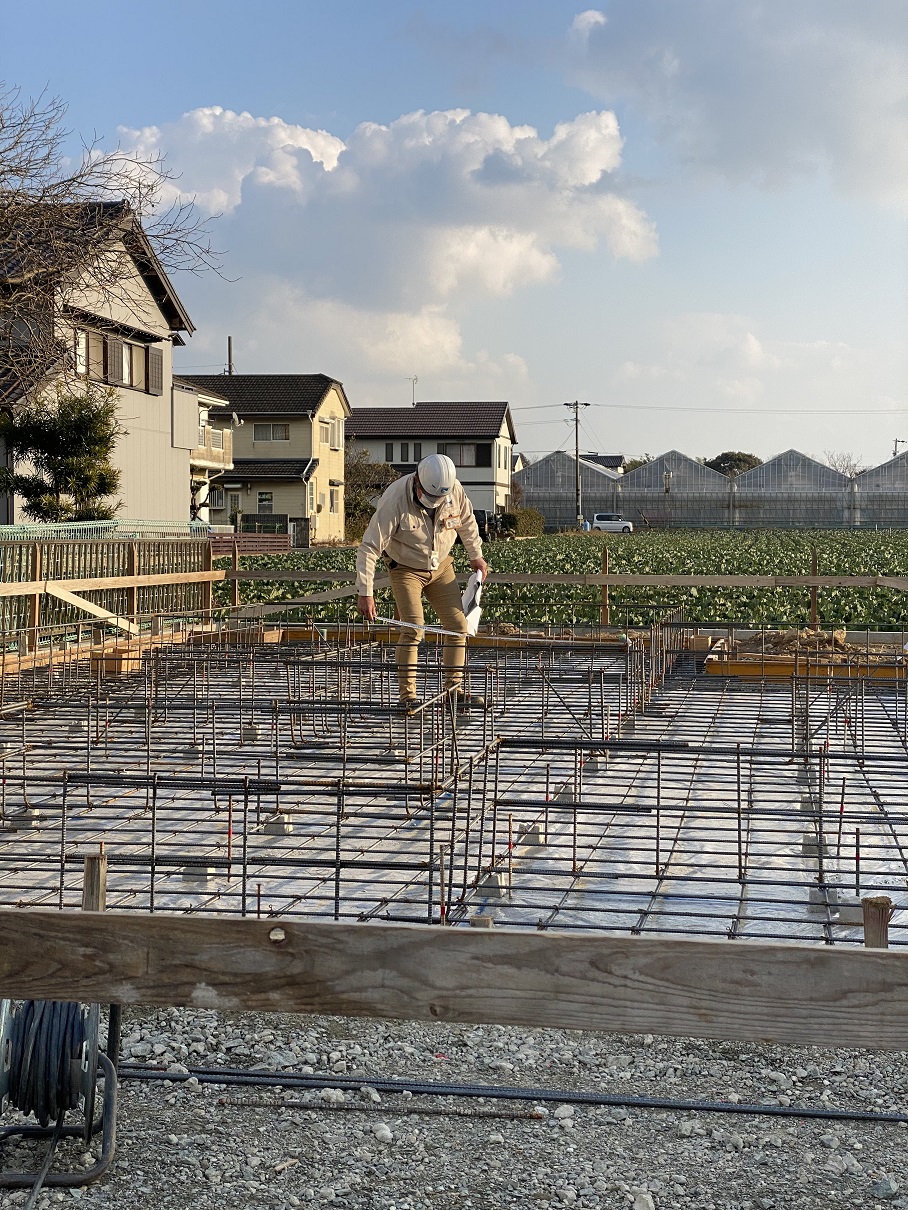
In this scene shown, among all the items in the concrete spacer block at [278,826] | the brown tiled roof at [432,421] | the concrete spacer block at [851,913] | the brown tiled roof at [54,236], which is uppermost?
the brown tiled roof at [432,421]

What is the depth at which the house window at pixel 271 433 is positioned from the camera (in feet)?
164

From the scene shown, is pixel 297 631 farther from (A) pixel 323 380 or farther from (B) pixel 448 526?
(A) pixel 323 380

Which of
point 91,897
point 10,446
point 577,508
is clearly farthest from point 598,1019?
point 577,508

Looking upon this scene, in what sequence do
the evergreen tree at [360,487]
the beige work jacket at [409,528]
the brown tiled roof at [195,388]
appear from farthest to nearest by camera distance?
the evergreen tree at [360,487] < the brown tiled roof at [195,388] < the beige work jacket at [409,528]

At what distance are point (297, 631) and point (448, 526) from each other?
17.5 feet

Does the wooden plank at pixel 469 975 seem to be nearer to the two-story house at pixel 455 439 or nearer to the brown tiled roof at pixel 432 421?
the two-story house at pixel 455 439

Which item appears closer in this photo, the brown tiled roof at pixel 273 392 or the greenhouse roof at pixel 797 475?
the brown tiled roof at pixel 273 392

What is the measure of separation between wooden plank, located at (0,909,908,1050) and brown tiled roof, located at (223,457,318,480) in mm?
45374

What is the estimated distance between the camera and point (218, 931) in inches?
106

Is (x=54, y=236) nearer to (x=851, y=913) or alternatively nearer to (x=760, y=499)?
(x=851, y=913)

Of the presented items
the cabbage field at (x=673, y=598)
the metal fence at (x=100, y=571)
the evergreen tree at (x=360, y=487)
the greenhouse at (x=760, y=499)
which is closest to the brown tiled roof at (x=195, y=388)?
the cabbage field at (x=673, y=598)

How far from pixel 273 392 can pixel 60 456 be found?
3002cm

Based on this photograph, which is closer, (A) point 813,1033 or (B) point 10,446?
(A) point 813,1033

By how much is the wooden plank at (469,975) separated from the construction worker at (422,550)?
242 inches
